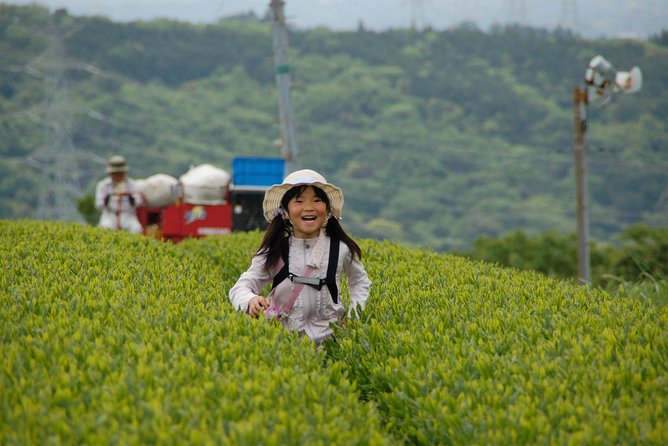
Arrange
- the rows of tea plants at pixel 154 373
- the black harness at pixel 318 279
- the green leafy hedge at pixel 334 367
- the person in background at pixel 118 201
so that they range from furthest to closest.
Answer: the person in background at pixel 118 201
the black harness at pixel 318 279
the green leafy hedge at pixel 334 367
the rows of tea plants at pixel 154 373

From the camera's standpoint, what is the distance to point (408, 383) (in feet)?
15.6

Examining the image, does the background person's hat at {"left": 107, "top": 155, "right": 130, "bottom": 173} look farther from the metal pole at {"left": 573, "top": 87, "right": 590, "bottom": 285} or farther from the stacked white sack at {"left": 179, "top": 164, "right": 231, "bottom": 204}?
the metal pole at {"left": 573, "top": 87, "right": 590, "bottom": 285}

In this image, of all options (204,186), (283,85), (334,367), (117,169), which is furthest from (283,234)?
(283,85)

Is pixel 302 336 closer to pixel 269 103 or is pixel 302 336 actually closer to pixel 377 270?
pixel 377 270

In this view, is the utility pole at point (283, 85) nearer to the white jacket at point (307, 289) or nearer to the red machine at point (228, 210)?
the red machine at point (228, 210)

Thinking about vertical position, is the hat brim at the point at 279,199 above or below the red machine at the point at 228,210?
above

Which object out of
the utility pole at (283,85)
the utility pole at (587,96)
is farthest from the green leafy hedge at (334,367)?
the utility pole at (283,85)

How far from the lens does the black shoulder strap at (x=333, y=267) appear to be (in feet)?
19.2

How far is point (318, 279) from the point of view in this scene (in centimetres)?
582

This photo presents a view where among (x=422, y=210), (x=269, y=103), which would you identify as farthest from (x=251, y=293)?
(x=269, y=103)

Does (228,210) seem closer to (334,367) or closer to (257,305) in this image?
(257,305)

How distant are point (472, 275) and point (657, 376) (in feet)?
9.54

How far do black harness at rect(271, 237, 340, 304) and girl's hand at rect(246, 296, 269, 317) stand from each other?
0.84 ft

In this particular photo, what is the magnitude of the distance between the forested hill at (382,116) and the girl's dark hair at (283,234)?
2901 inches
